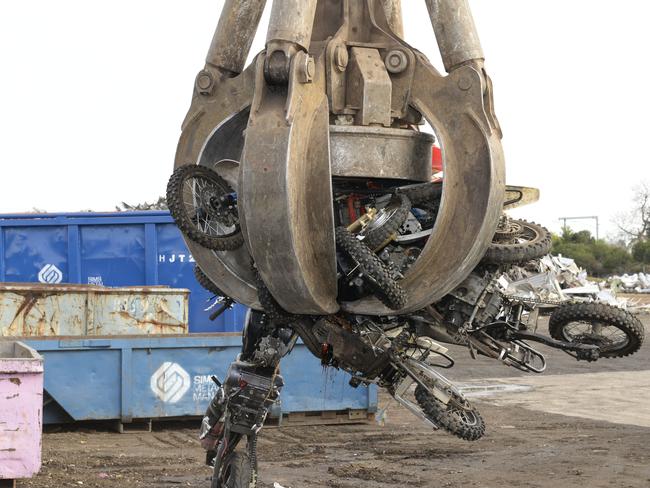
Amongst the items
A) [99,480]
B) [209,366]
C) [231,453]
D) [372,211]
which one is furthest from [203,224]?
[209,366]

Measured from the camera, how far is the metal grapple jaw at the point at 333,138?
601 centimetres

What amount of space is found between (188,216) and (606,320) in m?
3.01

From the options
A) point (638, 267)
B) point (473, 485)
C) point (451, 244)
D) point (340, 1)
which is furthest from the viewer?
point (638, 267)

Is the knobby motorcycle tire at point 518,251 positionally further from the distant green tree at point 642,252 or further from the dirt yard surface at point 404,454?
the distant green tree at point 642,252

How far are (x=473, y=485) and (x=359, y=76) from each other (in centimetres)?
406

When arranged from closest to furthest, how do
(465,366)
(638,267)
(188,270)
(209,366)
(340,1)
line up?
(340,1) → (209,366) → (188,270) → (465,366) → (638,267)

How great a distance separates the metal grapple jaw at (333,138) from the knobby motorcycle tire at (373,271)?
107 mm

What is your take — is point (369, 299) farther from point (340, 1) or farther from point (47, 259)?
point (47, 259)

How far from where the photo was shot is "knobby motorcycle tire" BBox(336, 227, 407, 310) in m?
6.22

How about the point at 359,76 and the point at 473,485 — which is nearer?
the point at 359,76

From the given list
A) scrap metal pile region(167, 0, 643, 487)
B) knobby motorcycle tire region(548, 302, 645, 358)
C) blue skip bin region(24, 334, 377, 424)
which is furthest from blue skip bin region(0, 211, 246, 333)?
knobby motorcycle tire region(548, 302, 645, 358)

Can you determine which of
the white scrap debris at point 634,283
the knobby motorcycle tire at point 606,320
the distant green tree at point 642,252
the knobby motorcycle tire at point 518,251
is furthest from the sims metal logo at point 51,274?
the distant green tree at point 642,252

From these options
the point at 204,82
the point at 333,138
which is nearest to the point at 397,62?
the point at 333,138

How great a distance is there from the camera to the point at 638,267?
176 feet
